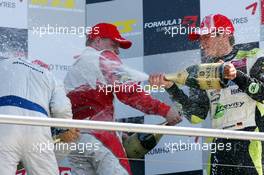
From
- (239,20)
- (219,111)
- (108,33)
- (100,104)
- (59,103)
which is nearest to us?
(59,103)

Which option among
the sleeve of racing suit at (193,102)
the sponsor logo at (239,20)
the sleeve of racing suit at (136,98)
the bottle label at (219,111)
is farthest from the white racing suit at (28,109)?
the sponsor logo at (239,20)

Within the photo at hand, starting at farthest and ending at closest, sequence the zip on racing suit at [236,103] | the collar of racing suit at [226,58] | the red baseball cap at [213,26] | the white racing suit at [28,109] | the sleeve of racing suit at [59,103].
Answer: the red baseball cap at [213,26] → the collar of racing suit at [226,58] → the zip on racing suit at [236,103] → the sleeve of racing suit at [59,103] → the white racing suit at [28,109]

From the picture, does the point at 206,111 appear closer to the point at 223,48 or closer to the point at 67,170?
the point at 223,48

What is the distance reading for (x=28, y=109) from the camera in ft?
14.3

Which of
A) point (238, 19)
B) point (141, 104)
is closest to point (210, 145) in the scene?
point (141, 104)

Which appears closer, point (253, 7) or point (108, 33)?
point (108, 33)

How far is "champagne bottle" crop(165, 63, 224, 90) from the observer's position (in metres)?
4.67

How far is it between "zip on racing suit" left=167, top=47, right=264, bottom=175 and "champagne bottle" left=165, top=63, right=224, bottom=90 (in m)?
0.04

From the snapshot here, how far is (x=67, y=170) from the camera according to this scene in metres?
4.26

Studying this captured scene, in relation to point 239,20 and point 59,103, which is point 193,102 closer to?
point 239,20

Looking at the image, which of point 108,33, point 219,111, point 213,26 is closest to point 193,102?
point 219,111

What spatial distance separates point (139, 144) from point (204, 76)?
418mm

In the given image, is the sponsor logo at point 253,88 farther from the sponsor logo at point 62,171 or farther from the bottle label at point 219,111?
the sponsor logo at point 62,171

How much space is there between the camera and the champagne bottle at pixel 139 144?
4.47 meters
